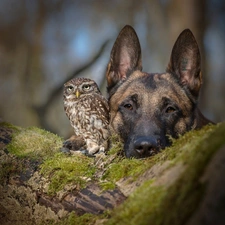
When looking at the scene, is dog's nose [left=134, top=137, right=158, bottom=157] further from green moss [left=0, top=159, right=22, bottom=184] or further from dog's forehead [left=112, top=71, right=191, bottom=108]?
green moss [left=0, top=159, right=22, bottom=184]

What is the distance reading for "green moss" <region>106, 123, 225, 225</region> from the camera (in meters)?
2.01

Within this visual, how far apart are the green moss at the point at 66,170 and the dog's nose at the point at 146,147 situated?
0.50 m

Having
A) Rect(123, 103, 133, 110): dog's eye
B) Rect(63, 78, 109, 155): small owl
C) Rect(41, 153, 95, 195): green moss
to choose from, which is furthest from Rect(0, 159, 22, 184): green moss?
Rect(123, 103, 133, 110): dog's eye

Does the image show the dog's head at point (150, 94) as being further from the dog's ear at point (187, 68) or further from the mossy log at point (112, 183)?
the mossy log at point (112, 183)

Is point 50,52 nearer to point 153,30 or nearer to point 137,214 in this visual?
point 153,30

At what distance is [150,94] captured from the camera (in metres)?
4.79

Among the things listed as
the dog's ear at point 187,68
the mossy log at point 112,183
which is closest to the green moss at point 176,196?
the mossy log at point 112,183

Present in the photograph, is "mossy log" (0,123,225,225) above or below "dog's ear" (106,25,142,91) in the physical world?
below

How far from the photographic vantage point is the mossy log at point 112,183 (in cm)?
201

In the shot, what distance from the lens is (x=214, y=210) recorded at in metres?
1.80

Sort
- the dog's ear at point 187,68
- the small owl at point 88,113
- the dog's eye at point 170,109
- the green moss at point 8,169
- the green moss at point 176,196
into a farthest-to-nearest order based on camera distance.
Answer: the small owl at point 88,113
the dog's ear at point 187,68
the dog's eye at point 170,109
the green moss at point 8,169
the green moss at point 176,196

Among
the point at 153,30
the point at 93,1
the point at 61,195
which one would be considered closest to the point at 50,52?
the point at 93,1

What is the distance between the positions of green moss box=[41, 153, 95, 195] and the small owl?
80 cm

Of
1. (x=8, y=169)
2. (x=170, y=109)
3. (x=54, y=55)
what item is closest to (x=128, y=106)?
(x=170, y=109)
